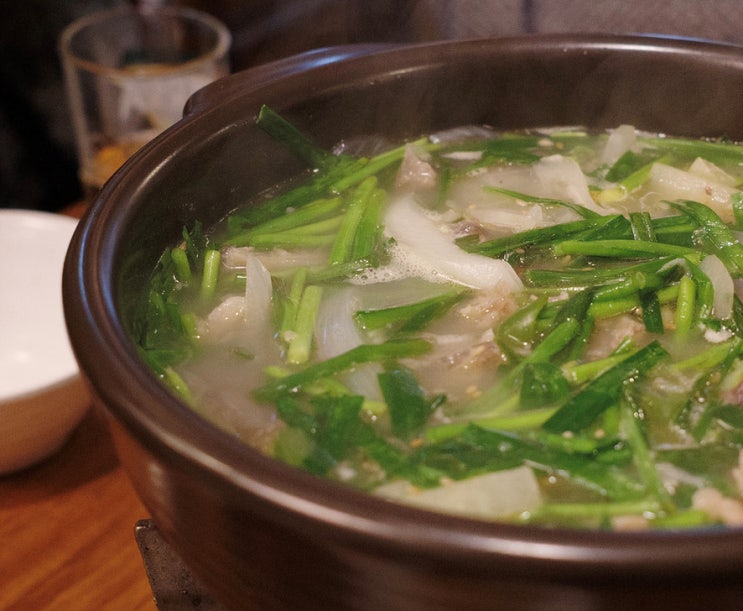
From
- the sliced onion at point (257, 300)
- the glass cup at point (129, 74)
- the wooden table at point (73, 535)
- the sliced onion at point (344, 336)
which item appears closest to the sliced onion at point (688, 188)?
the sliced onion at point (344, 336)

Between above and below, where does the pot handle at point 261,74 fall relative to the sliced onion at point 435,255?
above

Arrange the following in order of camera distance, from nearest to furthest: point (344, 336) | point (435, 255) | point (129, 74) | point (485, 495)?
1. point (485, 495)
2. point (344, 336)
3. point (435, 255)
4. point (129, 74)

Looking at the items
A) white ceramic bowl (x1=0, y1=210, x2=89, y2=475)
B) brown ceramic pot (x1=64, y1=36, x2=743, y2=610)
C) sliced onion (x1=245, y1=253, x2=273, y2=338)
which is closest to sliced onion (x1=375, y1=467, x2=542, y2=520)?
brown ceramic pot (x1=64, y1=36, x2=743, y2=610)

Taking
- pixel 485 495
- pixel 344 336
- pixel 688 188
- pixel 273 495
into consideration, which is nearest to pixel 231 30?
pixel 688 188

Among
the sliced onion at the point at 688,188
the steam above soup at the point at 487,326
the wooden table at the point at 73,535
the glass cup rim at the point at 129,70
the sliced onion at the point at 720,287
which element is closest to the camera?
the steam above soup at the point at 487,326

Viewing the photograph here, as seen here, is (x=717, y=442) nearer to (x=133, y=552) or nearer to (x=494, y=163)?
(x=494, y=163)

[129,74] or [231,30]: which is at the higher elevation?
[129,74]

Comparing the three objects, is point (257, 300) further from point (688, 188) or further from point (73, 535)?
point (688, 188)

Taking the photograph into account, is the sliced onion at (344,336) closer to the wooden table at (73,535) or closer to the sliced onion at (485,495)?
the sliced onion at (485,495)
